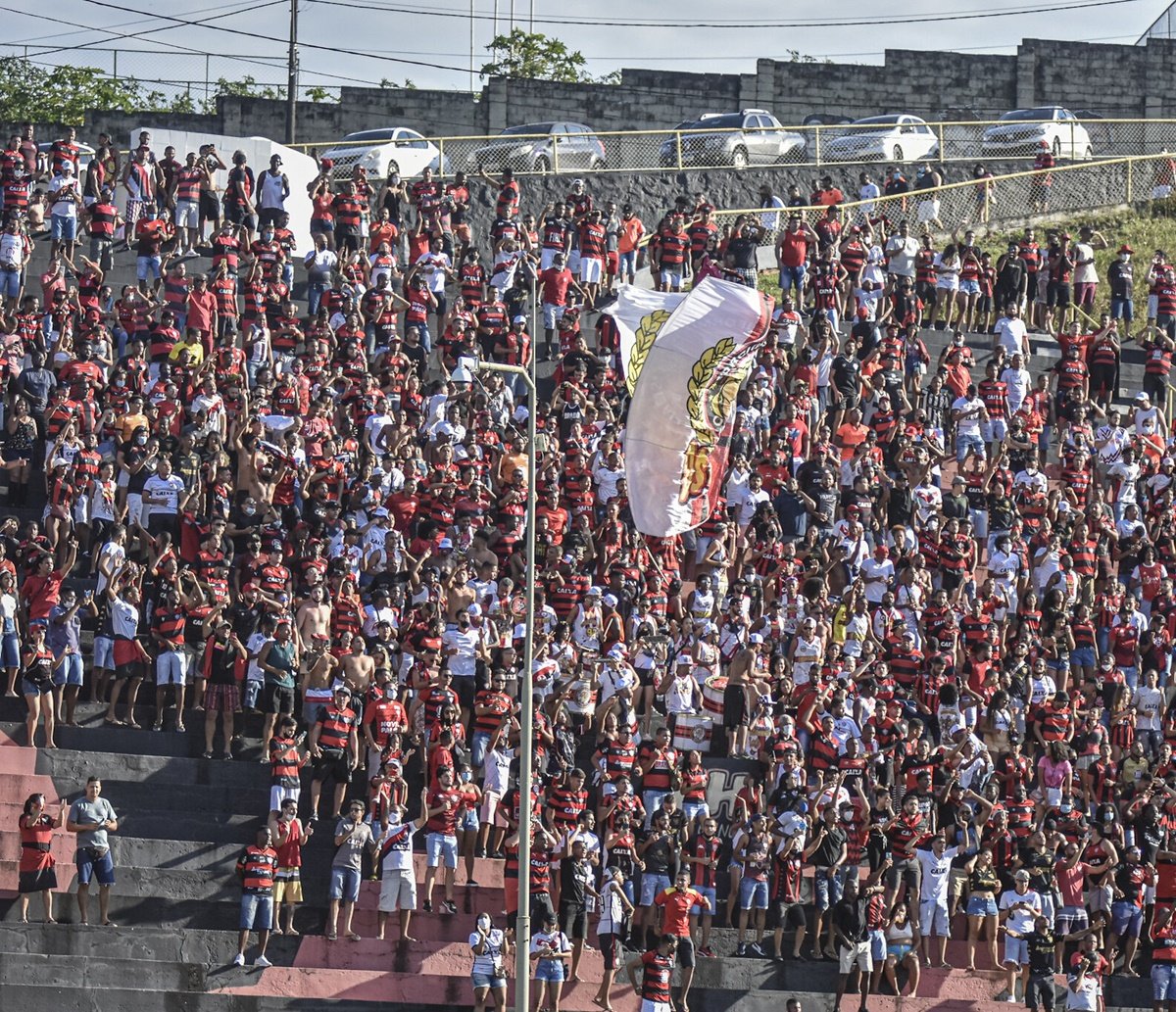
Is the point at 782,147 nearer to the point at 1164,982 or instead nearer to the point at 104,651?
the point at 104,651

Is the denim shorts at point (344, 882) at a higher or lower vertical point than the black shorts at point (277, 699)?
lower

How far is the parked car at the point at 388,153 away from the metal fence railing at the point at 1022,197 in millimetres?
6095

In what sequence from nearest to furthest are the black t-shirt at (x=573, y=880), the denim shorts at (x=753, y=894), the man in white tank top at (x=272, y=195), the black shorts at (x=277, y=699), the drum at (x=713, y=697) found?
the black t-shirt at (x=573, y=880) → the denim shorts at (x=753, y=894) → the black shorts at (x=277, y=699) → the drum at (x=713, y=697) → the man in white tank top at (x=272, y=195)

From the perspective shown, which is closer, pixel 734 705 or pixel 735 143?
pixel 734 705

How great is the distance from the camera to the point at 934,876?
25812 mm

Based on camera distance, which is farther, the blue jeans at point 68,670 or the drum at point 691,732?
the drum at point 691,732

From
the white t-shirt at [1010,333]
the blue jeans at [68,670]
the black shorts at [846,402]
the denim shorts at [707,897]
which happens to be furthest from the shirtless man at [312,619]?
the white t-shirt at [1010,333]

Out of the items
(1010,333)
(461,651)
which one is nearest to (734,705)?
(461,651)

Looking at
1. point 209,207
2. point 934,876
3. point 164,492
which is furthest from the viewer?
point 209,207

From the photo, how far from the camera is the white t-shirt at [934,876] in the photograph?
25.8 meters

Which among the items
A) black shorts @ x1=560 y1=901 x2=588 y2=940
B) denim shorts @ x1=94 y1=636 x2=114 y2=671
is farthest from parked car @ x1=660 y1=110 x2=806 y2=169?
black shorts @ x1=560 y1=901 x2=588 y2=940

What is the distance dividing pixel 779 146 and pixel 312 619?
25172mm

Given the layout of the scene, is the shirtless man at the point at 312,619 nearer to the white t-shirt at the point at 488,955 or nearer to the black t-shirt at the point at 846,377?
the white t-shirt at the point at 488,955

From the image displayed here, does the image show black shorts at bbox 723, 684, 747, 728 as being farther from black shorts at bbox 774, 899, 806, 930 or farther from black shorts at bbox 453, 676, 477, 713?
black shorts at bbox 453, 676, 477, 713
